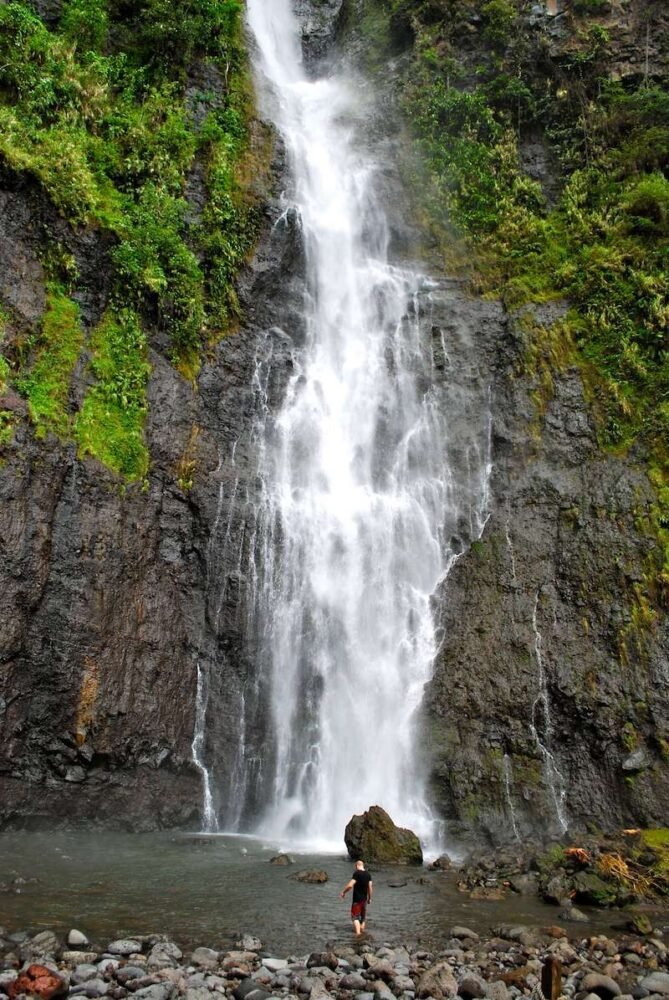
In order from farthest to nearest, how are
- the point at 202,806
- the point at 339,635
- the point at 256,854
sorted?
1. the point at 339,635
2. the point at 202,806
3. the point at 256,854

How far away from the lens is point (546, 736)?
15.8 metres

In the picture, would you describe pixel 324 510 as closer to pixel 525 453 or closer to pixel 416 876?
pixel 525 453

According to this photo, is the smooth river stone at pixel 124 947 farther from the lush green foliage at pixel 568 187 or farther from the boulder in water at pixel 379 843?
the lush green foliage at pixel 568 187

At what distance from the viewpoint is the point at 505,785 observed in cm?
1536

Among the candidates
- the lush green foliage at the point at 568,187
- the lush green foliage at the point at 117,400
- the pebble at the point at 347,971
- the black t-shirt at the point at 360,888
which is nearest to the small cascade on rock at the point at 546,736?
the lush green foliage at the point at 568,187

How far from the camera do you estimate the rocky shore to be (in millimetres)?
6676

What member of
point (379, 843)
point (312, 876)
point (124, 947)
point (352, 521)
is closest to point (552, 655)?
point (352, 521)

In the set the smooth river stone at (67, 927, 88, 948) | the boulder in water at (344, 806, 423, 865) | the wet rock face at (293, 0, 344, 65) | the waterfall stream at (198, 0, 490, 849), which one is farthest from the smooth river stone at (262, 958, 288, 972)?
the wet rock face at (293, 0, 344, 65)

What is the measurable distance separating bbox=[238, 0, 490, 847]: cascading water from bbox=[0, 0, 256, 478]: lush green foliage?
2673 millimetres

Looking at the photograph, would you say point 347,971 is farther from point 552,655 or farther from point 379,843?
point 552,655

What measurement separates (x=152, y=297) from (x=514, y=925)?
51.3 feet

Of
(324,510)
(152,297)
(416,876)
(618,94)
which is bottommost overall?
(416,876)

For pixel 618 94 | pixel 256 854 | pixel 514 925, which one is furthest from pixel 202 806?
pixel 618 94

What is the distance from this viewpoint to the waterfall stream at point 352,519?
15.9m
